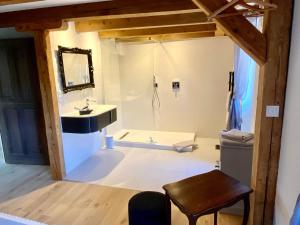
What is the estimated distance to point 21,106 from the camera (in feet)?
11.7

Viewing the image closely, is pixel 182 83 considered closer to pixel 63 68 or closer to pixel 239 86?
pixel 239 86

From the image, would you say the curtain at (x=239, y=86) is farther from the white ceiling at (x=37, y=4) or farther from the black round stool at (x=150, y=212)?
the white ceiling at (x=37, y=4)

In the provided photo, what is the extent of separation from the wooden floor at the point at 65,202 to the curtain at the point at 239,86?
1363 mm

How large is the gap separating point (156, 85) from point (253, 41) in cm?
337

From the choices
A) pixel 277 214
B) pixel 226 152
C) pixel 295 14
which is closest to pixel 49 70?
pixel 226 152

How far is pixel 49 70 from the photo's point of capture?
2.90 meters

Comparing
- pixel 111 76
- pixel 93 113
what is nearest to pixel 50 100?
pixel 93 113

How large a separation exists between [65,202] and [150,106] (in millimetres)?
3002

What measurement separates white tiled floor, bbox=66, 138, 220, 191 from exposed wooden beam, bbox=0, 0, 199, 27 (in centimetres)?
215

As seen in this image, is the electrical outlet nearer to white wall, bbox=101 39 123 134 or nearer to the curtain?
white wall, bbox=101 39 123 134

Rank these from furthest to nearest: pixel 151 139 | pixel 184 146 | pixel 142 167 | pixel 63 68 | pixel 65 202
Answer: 1. pixel 151 139
2. pixel 184 146
3. pixel 142 167
4. pixel 63 68
5. pixel 65 202

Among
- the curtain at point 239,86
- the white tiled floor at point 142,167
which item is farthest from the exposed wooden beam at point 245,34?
the white tiled floor at point 142,167

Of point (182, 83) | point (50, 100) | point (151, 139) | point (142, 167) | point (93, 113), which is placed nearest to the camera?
point (50, 100)

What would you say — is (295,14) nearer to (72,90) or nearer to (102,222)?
(102,222)
